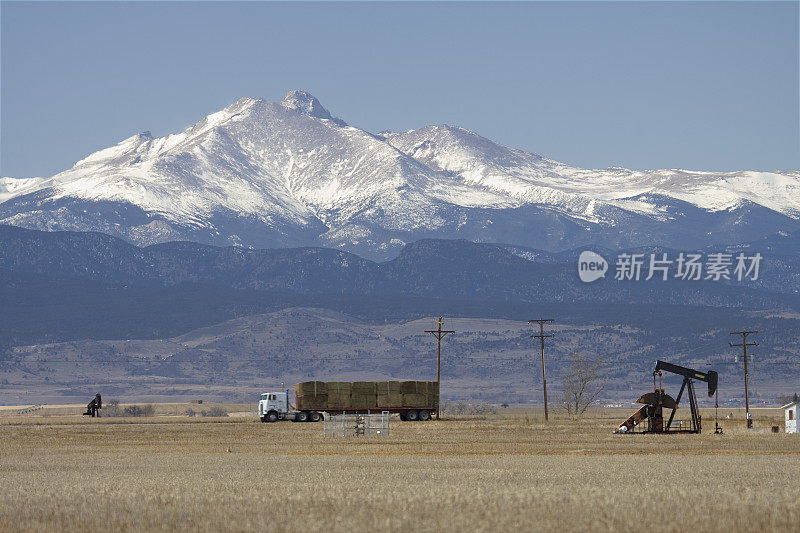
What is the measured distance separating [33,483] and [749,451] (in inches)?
1376

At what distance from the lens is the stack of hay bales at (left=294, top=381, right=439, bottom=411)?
103 metres

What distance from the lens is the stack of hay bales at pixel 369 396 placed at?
338 ft

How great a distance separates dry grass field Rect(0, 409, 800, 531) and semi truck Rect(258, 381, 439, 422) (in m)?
26.7

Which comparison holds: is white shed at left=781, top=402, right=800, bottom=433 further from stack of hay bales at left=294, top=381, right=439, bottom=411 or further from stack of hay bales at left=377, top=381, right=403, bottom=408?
stack of hay bales at left=377, top=381, right=403, bottom=408

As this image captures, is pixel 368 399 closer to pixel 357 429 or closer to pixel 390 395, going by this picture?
pixel 390 395

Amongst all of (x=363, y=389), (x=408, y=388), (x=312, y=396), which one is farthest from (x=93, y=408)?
(x=408, y=388)

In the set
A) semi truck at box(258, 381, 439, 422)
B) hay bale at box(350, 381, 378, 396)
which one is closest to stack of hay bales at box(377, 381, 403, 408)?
semi truck at box(258, 381, 439, 422)

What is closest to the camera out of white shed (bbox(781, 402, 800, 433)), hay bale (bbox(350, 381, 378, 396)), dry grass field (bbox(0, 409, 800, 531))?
dry grass field (bbox(0, 409, 800, 531))

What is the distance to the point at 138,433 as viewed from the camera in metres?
81.8

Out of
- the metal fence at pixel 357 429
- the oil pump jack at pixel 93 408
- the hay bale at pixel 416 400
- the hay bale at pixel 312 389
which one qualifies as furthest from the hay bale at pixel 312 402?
the oil pump jack at pixel 93 408

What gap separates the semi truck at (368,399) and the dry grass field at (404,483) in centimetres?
2666

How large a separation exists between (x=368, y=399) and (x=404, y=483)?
66.0 m

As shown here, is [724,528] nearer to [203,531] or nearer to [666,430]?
[203,531]

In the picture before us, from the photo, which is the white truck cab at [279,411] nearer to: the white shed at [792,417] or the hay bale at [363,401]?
the hay bale at [363,401]
